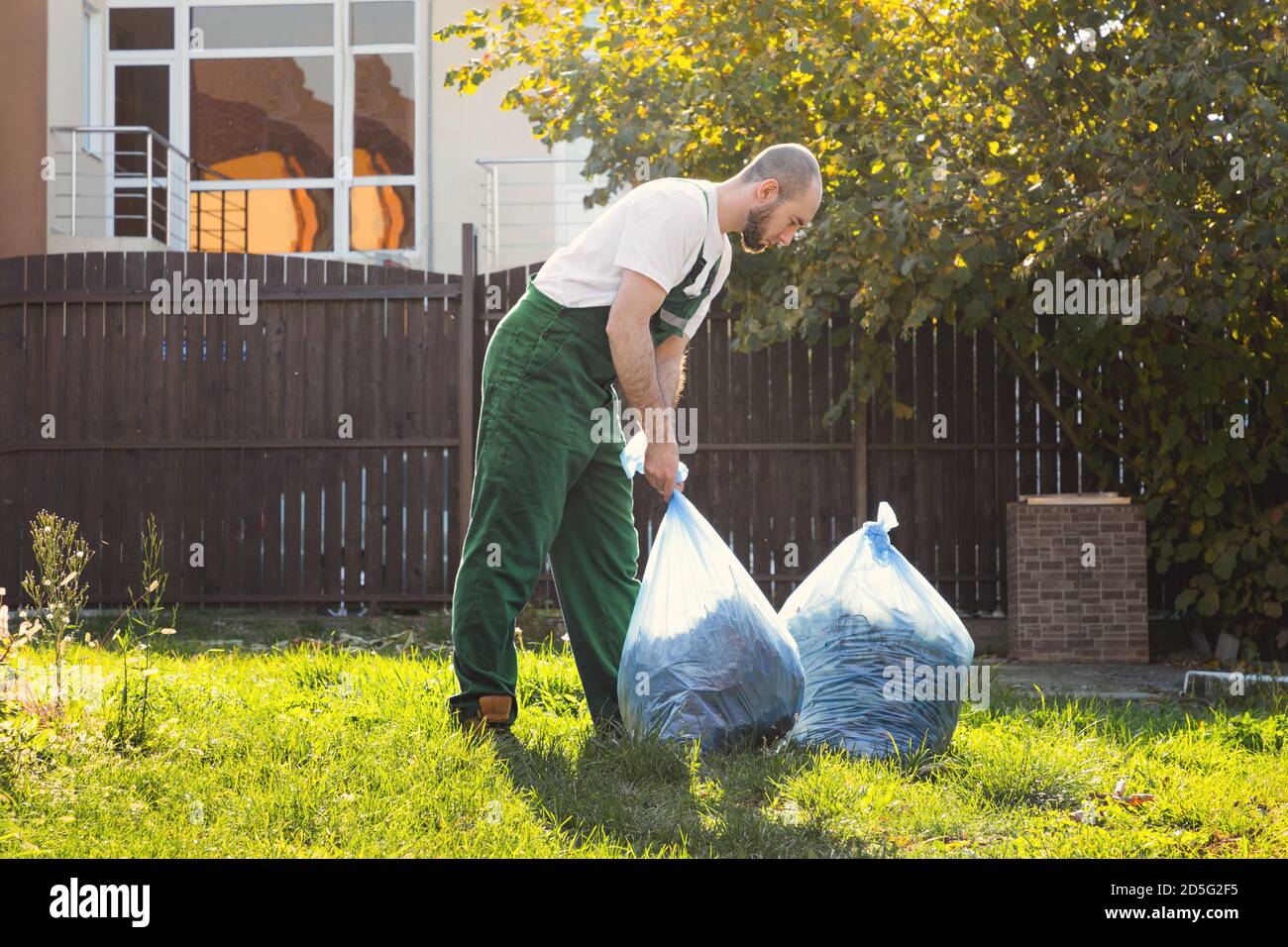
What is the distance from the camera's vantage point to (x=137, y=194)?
1223cm

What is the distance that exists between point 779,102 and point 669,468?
4.24m

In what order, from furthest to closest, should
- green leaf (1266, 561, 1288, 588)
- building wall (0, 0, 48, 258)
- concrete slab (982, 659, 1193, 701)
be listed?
building wall (0, 0, 48, 258) < green leaf (1266, 561, 1288, 588) < concrete slab (982, 659, 1193, 701)

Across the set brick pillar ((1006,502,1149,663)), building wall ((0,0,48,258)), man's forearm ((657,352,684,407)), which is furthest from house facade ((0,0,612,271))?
man's forearm ((657,352,684,407))

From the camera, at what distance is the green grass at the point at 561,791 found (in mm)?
2762

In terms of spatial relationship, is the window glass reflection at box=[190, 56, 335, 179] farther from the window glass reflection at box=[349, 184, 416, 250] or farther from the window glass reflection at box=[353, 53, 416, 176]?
the window glass reflection at box=[349, 184, 416, 250]

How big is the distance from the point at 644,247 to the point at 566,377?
41 centimetres

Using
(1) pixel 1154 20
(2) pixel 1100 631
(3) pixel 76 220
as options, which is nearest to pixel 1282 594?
(2) pixel 1100 631

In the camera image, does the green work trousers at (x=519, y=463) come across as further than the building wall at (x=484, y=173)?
No

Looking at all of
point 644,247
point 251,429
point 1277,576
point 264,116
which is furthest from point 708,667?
point 264,116

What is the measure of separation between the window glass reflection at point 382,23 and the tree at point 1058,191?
584 centimetres

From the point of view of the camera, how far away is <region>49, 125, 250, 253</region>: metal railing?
461 inches

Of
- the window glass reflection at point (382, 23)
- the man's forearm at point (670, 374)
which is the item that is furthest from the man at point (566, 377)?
the window glass reflection at point (382, 23)

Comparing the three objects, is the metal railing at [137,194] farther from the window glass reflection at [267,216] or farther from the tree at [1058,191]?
the tree at [1058,191]

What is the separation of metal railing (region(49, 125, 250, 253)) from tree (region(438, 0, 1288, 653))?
5852mm
